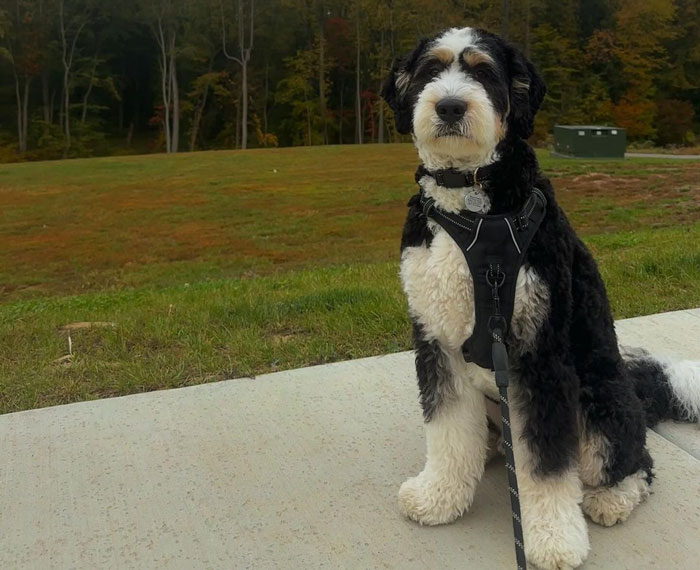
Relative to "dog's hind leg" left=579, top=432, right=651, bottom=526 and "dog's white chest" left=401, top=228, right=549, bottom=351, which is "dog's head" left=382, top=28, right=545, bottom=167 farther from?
"dog's hind leg" left=579, top=432, right=651, bottom=526

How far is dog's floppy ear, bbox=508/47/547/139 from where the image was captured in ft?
7.63

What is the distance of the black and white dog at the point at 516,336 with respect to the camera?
7.29 feet

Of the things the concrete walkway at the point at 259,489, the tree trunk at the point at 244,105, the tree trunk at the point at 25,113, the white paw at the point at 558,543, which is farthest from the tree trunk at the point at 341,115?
the white paw at the point at 558,543

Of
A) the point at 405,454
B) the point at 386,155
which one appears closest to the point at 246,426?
the point at 405,454

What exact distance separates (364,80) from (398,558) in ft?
181

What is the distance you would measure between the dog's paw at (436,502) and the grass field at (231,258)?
5.33 feet

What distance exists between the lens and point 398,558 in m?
2.35

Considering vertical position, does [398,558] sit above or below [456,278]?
below

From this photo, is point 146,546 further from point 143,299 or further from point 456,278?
point 143,299

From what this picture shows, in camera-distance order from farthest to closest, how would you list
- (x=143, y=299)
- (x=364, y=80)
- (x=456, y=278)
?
1. (x=364, y=80)
2. (x=143, y=299)
3. (x=456, y=278)

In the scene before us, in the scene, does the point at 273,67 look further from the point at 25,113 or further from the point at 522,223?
the point at 522,223

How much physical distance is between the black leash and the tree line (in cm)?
4422

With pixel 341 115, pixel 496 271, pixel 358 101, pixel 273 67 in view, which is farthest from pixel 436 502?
pixel 273 67

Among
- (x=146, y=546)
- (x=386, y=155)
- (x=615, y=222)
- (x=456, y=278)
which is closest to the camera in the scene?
(x=456, y=278)
